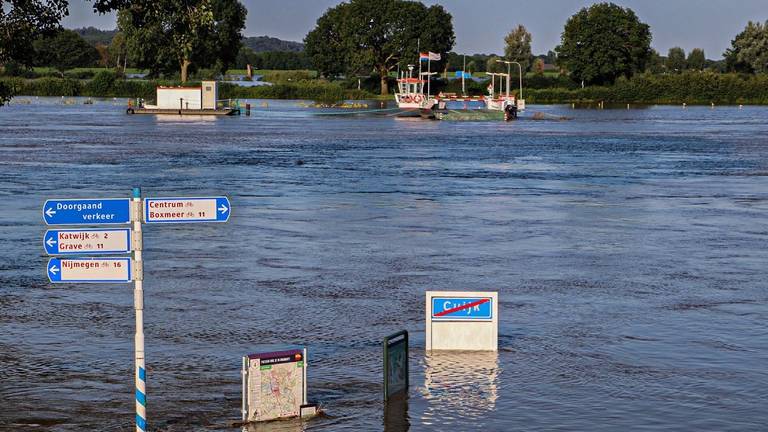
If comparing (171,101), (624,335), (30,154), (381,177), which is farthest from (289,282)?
(171,101)

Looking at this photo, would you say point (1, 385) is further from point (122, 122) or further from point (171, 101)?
point (171, 101)

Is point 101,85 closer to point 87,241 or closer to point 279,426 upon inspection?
point 279,426

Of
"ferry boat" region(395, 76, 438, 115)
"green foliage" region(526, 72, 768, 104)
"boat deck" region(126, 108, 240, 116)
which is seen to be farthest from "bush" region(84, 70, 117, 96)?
"boat deck" region(126, 108, 240, 116)

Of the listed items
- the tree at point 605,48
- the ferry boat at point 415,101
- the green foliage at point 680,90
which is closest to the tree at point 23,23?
the ferry boat at point 415,101

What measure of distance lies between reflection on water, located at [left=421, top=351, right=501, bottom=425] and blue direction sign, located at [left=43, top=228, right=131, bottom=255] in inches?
167

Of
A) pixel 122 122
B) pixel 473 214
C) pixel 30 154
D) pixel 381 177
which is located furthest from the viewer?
pixel 122 122

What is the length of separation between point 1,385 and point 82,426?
7.51ft

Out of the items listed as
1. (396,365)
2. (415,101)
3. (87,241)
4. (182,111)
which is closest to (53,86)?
(182,111)

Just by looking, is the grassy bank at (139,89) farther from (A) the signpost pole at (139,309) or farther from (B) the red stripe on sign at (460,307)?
(A) the signpost pole at (139,309)

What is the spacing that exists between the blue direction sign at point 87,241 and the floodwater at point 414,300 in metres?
2.66

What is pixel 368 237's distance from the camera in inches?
1180

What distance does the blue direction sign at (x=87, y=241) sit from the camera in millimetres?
11875

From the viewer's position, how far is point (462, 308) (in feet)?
56.0

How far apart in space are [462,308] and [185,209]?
6047 millimetres
